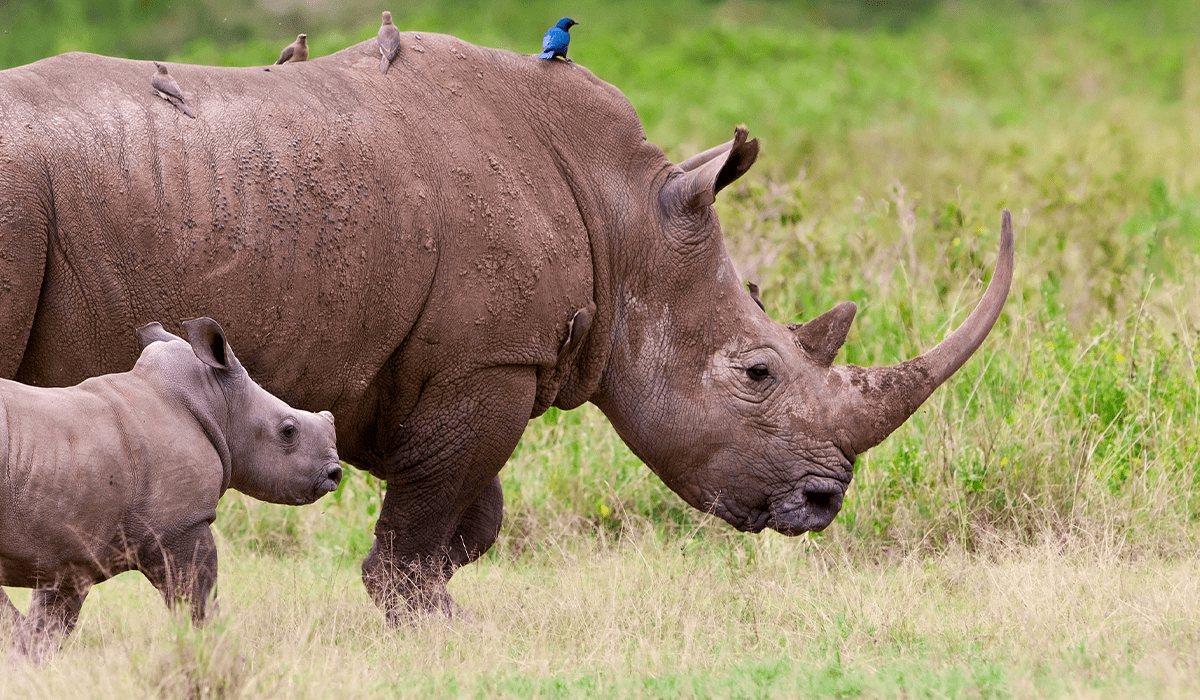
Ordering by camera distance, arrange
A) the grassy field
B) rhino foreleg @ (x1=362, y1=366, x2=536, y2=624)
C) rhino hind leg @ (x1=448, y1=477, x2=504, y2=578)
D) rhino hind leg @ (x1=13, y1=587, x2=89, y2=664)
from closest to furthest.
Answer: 1. the grassy field
2. rhino hind leg @ (x1=13, y1=587, x2=89, y2=664)
3. rhino foreleg @ (x1=362, y1=366, x2=536, y2=624)
4. rhino hind leg @ (x1=448, y1=477, x2=504, y2=578)

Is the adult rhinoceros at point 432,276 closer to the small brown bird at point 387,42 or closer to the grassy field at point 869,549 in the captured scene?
the small brown bird at point 387,42

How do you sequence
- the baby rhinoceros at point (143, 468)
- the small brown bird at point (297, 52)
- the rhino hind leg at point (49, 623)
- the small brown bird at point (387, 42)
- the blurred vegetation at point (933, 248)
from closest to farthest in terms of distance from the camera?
the baby rhinoceros at point (143, 468) < the rhino hind leg at point (49, 623) < the small brown bird at point (387, 42) < the small brown bird at point (297, 52) < the blurred vegetation at point (933, 248)

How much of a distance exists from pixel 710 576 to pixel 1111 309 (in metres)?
4.11

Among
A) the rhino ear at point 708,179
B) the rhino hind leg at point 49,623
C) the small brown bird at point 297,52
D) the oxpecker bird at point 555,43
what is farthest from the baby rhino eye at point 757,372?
the rhino hind leg at point 49,623

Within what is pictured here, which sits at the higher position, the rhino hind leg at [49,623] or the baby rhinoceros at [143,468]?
the baby rhinoceros at [143,468]

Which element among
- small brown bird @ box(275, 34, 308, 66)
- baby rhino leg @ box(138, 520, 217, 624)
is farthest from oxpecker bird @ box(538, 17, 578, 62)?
baby rhino leg @ box(138, 520, 217, 624)

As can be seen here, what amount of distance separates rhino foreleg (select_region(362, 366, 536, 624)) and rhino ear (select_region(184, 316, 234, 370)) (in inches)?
34.4

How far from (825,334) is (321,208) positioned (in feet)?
6.58

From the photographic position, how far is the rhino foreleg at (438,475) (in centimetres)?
512

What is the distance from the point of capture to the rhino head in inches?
219

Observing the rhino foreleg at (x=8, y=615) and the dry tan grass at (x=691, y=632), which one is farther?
the rhino foreleg at (x=8, y=615)

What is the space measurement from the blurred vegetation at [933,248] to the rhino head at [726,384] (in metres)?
0.93

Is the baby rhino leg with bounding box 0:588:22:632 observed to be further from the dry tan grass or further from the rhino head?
the rhino head

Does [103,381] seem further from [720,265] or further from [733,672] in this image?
[720,265]
